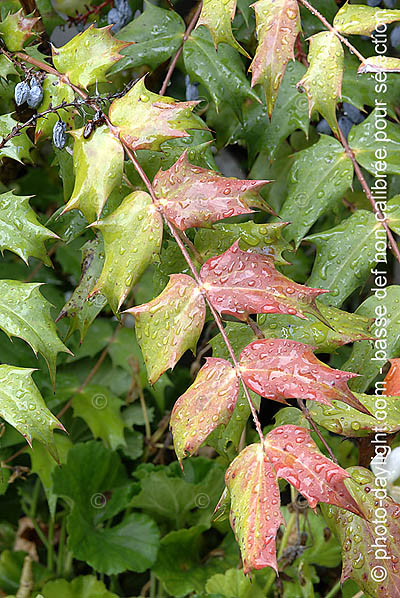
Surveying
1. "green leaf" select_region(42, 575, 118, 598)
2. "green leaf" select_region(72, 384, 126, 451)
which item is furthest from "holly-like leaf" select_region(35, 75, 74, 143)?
"green leaf" select_region(42, 575, 118, 598)

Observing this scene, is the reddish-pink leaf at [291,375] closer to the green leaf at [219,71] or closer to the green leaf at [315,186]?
the green leaf at [315,186]

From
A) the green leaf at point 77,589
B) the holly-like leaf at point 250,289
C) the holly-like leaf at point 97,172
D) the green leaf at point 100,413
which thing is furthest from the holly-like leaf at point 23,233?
the green leaf at point 77,589

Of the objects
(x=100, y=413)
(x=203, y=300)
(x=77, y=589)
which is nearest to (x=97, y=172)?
(x=203, y=300)

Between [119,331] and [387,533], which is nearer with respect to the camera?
[387,533]

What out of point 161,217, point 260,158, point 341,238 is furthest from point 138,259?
point 260,158

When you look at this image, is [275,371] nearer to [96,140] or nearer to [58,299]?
[96,140]
